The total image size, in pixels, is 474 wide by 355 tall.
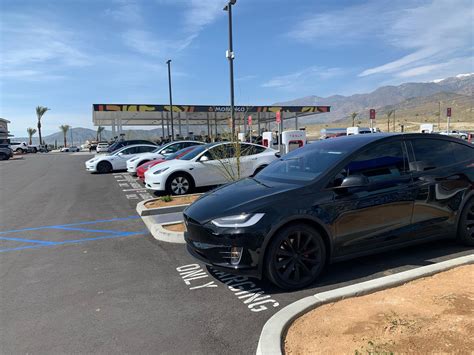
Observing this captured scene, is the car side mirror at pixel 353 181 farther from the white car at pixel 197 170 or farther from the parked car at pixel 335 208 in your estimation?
the white car at pixel 197 170

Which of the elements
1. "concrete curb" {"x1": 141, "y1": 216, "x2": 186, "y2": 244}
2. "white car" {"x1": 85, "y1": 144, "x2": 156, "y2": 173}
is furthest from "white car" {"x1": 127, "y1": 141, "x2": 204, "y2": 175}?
"concrete curb" {"x1": 141, "y1": 216, "x2": 186, "y2": 244}

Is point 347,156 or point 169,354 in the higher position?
point 347,156

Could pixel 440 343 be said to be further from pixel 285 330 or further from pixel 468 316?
pixel 285 330

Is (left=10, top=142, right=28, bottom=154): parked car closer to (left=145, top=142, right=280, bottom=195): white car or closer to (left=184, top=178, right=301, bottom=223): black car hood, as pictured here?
(left=145, top=142, right=280, bottom=195): white car

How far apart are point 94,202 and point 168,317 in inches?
296

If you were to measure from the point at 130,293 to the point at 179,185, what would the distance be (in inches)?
254

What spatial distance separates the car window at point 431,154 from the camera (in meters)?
4.75

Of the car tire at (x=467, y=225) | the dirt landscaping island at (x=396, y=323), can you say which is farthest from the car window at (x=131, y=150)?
the dirt landscaping island at (x=396, y=323)

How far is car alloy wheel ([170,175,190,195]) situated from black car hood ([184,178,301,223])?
5.87 meters

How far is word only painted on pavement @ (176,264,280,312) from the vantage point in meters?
3.72

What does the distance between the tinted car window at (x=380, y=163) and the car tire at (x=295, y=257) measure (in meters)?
0.92

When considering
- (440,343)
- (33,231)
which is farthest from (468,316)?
(33,231)

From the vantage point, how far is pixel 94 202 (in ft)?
33.5

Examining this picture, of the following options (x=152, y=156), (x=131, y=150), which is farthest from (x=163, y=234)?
(x=131, y=150)
